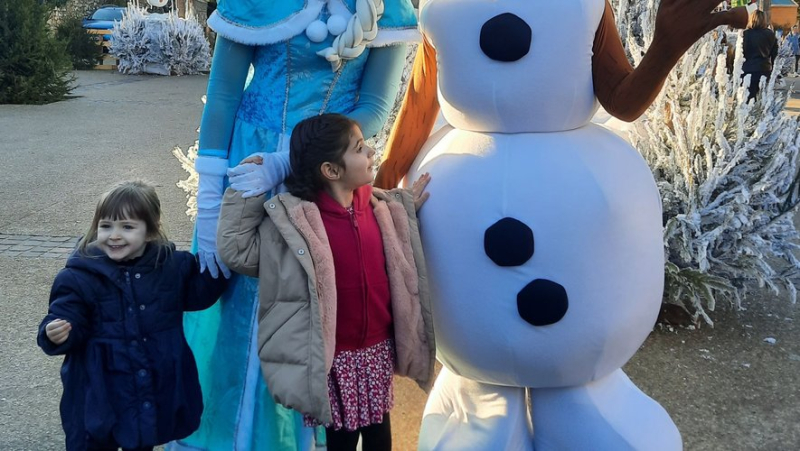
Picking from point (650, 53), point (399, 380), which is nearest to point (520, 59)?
point (650, 53)

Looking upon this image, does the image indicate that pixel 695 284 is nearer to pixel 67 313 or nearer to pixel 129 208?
pixel 129 208

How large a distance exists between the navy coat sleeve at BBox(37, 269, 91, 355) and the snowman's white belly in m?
0.92

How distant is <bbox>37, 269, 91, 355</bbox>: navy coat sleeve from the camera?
1973mm

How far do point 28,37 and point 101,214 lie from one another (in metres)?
11.9

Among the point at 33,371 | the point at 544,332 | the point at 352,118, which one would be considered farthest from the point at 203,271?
the point at 33,371

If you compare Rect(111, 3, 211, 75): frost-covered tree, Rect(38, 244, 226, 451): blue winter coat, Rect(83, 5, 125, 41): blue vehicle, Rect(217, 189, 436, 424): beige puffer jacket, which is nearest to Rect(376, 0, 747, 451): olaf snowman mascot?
Rect(217, 189, 436, 424): beige puffer jacket

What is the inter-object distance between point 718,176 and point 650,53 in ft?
6.46

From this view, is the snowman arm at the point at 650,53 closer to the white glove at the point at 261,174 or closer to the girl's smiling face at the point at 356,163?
the girl's smiling face at the point at 356,163

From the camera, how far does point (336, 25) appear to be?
210 cm

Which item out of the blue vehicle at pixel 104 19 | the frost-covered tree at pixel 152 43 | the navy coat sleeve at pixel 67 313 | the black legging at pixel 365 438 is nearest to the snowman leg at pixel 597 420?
the black legging at pixel 365 438

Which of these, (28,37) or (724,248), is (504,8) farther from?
(28,37)

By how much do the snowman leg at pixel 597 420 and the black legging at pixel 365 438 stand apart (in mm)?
427

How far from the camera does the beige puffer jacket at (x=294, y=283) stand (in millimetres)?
1902

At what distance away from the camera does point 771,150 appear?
3732 mm
